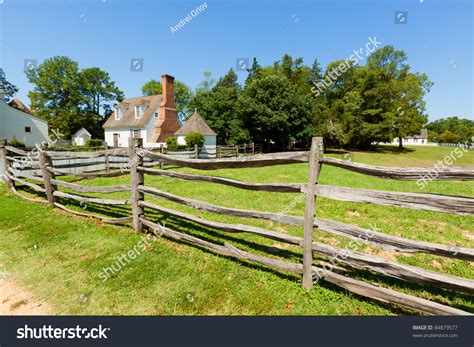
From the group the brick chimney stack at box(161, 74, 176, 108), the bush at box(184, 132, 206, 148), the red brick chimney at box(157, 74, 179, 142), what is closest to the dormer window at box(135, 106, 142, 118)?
the red brick chimney at box(157, 74, 179, 142)

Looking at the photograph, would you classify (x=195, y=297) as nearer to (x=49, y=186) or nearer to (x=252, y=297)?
(x=252, y=297)

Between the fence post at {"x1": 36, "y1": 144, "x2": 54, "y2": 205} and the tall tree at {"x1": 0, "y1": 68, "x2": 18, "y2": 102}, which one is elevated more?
the tall tree at {"x1": 0, "y1": 68, "x2": 18, "y2": 102}

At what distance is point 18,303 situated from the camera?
2959 mm

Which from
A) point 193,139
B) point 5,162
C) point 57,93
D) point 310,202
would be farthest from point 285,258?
point 57,93

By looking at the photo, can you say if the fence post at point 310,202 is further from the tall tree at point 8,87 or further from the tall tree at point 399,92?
the tall tree at point 8,87

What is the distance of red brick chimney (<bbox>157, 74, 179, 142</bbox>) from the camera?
3012 cm

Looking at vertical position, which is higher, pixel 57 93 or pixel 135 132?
pixel 57 93

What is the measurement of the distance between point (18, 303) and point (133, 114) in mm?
34185

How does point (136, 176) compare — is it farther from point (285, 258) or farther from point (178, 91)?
point (178, 91)

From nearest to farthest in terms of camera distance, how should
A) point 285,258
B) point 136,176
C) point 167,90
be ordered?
1. point 285,258
2. point 136,176
3. point 167,90

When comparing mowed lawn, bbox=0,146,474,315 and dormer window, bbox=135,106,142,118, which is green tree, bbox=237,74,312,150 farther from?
mowed lawn, bbox=0,146,474,315

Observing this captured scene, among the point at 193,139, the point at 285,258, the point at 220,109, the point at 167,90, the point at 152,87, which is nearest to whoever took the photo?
the point at 285,258
